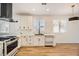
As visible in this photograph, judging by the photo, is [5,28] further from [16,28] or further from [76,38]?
[76,38]

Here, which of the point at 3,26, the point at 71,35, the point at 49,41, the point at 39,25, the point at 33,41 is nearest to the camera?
the point at 3,26

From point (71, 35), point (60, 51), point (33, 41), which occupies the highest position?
point (71, 35)

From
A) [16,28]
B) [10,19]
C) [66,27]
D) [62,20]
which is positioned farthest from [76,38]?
[10,19]

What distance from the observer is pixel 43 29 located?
12.0ft

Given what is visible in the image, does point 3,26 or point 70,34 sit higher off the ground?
point 3,26

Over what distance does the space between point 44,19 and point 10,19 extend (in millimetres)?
1179

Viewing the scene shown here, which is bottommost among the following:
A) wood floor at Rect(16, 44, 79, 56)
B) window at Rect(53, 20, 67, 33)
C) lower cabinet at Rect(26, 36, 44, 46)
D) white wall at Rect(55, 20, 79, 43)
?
wood floor at Rect(16, 44, 79, 56)

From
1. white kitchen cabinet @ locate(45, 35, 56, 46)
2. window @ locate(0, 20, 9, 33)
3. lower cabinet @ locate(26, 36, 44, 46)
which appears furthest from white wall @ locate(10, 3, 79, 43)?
white kitchen cabinet @ locate(45, 35, 56, 46)

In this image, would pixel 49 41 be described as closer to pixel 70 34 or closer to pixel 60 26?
pixel 70 34

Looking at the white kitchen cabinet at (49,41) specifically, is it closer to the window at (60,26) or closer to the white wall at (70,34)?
the white wall at (70,34)

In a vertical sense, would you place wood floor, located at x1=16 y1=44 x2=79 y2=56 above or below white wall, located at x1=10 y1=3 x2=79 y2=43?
below

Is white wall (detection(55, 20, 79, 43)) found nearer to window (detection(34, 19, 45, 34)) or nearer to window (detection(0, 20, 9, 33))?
window (detection(34, 19, 45, 34))

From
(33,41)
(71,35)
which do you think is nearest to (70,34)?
(71,35)

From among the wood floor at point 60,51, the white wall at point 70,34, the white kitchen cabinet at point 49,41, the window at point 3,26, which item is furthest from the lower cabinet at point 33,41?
the white wall at point 70,34
